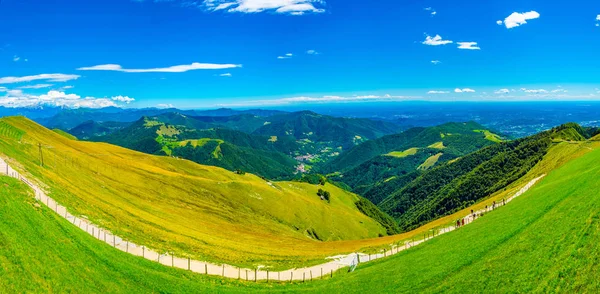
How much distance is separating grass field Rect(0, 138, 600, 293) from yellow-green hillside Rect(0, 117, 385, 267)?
14586mm

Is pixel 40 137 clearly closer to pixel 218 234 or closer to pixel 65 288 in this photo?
pixel 218 234

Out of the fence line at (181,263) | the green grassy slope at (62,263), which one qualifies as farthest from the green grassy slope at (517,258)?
the green grassy slope at (62,263)

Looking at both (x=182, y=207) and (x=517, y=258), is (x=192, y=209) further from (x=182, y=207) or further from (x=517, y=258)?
(x=517, y=258)

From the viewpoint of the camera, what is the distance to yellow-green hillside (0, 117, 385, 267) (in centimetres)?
6825

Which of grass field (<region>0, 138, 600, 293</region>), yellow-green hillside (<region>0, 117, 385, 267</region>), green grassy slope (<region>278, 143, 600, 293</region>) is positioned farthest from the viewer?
yellow-green hillside (<region>0, 117, 385, 267</region>)

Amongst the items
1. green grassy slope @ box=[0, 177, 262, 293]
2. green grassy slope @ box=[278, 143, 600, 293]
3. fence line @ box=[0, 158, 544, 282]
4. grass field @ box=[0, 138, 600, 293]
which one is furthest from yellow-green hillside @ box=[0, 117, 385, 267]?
green grassy slope @ box=[278, 143, 600, 293]

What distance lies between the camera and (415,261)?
53.2 meters

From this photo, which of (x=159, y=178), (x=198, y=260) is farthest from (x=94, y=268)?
(x=159, y=178)

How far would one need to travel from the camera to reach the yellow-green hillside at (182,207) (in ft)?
224

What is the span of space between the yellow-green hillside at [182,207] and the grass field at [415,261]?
1459cm

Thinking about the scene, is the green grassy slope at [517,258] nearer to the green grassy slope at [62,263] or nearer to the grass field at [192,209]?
the green grassy slope at [62,263]

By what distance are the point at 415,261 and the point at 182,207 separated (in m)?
80.4

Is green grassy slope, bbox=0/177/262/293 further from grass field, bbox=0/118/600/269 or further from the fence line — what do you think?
grass field, bbox=0/118/600/269

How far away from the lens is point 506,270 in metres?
36.0
